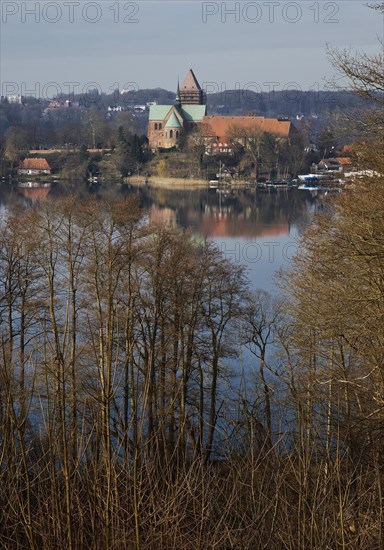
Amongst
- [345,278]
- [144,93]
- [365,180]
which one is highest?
[144,93]

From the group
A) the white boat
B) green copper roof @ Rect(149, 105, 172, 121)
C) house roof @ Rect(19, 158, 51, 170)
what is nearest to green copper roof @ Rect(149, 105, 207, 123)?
green copper roof @ Rect(149, 105, 172, 121)

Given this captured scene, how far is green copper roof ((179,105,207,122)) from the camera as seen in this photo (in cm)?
7569

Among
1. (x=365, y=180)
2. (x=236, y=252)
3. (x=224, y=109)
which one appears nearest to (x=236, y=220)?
(x=236, y=252)

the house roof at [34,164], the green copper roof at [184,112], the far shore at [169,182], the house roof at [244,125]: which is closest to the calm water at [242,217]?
the far shore at [169,182]

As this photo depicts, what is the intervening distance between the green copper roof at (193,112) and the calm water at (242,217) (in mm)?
25121

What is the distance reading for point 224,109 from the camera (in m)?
122

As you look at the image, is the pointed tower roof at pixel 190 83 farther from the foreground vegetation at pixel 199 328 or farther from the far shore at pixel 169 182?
the foreground vegetation at pixel 199 328

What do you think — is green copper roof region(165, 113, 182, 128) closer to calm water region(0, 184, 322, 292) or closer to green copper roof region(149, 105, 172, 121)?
green copper roof region(149, 105, 172, 121)

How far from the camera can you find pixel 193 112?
76.4 metres

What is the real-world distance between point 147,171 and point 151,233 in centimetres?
4659

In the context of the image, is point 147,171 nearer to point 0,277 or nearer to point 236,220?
point 236,220

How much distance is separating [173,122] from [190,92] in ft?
30.2

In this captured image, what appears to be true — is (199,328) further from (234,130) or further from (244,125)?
(244,125)

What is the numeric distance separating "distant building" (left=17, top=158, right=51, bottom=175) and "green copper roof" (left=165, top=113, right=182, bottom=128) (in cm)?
1551
